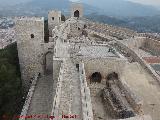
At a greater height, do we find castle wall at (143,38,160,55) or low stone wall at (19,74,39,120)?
castle wall at (143,38,160,55)

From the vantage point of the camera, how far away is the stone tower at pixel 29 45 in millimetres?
22469

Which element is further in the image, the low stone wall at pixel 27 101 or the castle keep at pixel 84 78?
the low stone wall at pixel 27 101

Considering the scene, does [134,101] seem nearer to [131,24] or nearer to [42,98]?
[42,98]

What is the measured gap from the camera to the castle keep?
45.0 feet

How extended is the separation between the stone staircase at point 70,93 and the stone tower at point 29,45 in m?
6.08

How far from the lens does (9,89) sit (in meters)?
21.1

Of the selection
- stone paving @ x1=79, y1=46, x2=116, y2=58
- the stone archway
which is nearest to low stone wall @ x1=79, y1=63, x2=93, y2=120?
the stone archway

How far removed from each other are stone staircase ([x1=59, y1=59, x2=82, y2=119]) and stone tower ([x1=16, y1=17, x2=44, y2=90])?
6.08 meters

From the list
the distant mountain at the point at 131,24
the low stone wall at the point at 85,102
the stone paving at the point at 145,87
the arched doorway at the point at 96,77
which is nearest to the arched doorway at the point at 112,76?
the arched doorway at the point at 96,77

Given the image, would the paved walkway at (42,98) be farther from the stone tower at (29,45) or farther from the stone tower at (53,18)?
the stone tower at (53,18)

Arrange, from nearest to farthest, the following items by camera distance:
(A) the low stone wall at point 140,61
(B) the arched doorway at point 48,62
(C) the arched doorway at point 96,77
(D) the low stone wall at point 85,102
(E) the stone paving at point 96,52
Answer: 1. (D) the low stone wall at point 85,102
2. (C) the arched doorway at point 96,77
3. (E) the stone paving at point 96,52
4. (A) the low stone wall at point 140,61
5. (B) the arched doorway at point 48,62

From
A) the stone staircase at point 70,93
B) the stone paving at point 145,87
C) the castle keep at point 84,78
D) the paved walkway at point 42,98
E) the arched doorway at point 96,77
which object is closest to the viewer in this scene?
the stone staircase at point 70,93

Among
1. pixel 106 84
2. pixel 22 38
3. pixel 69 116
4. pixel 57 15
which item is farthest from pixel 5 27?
pixel 69 116

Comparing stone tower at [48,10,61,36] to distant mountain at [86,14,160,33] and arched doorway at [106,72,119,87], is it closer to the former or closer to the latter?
arched doorway at [106,72,119,87]
